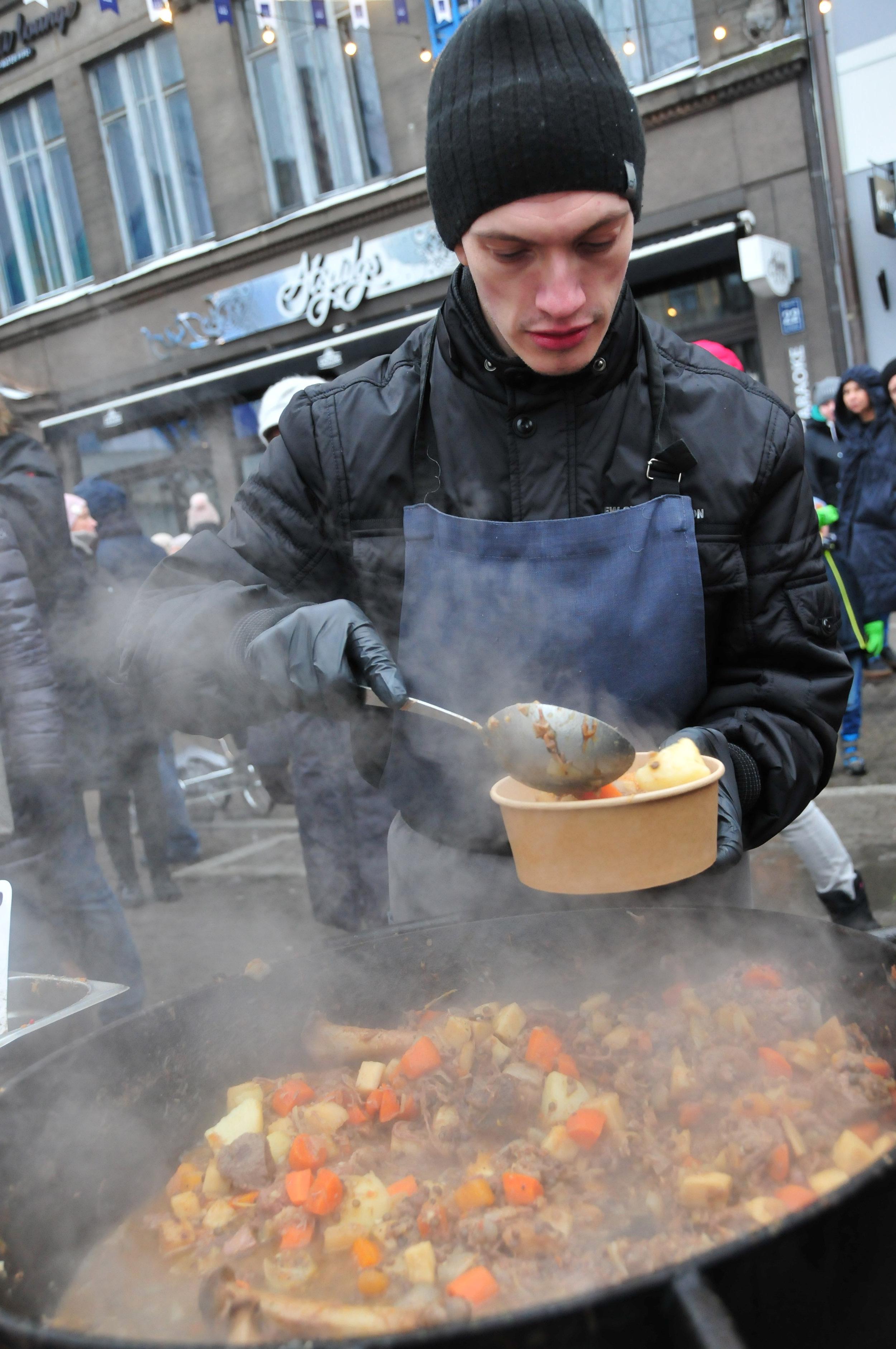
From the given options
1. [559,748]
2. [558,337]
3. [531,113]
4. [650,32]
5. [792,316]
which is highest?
[650,32]

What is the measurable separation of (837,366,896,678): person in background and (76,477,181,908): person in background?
4.36 meters

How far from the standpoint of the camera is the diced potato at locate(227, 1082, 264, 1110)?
167cm

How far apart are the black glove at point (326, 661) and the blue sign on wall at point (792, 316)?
9464mm

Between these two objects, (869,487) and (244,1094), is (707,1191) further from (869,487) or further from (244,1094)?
(869,487)

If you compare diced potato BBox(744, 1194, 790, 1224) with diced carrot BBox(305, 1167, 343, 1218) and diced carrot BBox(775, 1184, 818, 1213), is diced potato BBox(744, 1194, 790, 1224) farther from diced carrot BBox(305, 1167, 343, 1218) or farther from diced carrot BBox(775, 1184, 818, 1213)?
diced carrot BBox(305, 1167, 343, 1218)

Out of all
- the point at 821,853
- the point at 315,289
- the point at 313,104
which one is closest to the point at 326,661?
the point at 821,853

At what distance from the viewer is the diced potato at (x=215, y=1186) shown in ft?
4.97

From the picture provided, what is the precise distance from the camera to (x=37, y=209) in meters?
14.1

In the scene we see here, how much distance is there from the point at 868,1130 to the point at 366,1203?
70 cm

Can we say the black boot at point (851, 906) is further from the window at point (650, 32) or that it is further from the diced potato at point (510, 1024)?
the window at point (650, 32)

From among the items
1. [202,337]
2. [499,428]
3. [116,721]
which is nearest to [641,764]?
[499,428]

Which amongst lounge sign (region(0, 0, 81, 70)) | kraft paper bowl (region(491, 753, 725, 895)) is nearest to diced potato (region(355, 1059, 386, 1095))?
kraft paper bowl (region(491, 753, 725, 895))

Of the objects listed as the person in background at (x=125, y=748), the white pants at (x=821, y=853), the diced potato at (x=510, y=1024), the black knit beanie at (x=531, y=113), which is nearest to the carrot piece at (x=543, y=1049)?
the diced potato at (x=510, y=1024)

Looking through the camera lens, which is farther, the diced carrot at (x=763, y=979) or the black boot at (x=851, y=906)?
the black boot at (x=851, y=906)
